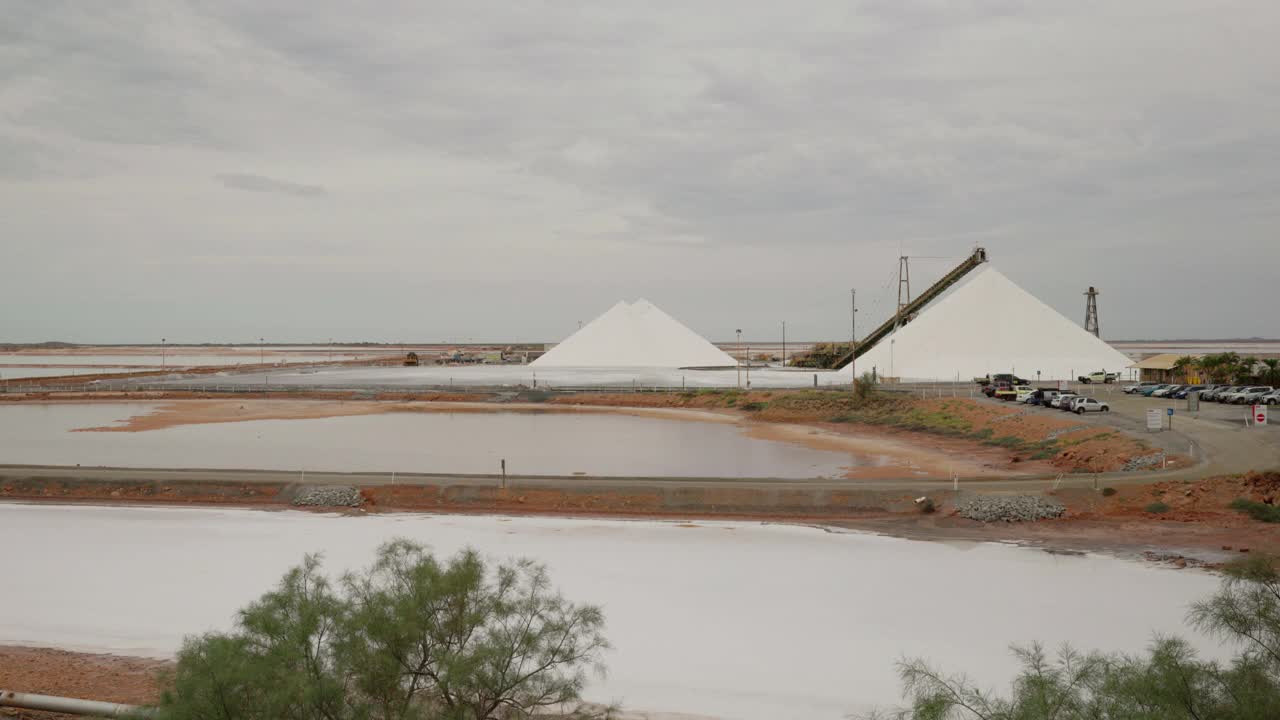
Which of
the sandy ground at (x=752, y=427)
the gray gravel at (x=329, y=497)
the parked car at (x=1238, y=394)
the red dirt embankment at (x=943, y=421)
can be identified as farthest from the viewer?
the parked car at (x=1238, y=394)

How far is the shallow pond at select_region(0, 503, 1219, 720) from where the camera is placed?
16.3m

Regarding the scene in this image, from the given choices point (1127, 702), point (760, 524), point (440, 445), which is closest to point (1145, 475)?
point (760, 524)

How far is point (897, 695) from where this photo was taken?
50.0 ft

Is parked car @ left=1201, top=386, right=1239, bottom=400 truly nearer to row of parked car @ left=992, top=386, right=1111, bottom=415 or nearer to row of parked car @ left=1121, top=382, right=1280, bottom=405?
row of parked car @ left=1121, top=382, right=1280, bottom=405

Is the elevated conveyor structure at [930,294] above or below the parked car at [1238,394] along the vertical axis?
above

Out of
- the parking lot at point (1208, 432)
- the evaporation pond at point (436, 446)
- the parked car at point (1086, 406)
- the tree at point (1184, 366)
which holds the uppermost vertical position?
the tree at point (1184, 366)

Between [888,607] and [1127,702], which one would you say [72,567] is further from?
[1127,702]

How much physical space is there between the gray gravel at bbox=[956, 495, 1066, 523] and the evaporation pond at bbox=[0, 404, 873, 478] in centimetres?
865

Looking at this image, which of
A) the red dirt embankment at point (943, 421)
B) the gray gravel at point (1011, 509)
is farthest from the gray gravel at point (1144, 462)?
the gray gravel at point (1011, 509)

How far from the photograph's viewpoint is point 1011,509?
27.8m

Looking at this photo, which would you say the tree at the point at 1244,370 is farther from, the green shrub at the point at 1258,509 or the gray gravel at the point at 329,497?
the gray gravel at the point at 329,497

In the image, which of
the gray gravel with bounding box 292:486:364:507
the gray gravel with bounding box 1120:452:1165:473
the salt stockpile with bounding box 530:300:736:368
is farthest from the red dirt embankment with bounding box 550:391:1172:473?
the salt stockpile with bounding box 530:300:736:368

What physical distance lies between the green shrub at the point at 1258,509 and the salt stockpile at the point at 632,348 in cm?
9327

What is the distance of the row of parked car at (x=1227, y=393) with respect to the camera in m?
48.7
